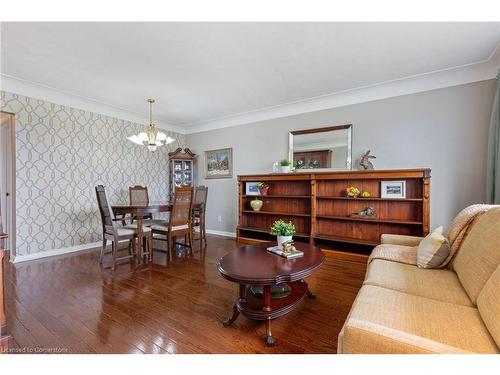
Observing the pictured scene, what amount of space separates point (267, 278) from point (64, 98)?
4102 millimetres

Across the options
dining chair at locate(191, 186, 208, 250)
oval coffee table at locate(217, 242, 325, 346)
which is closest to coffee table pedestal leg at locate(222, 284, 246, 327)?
oval coffee table at locate(217, 242, 325, 346)

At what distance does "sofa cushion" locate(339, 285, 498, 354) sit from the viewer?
84cm

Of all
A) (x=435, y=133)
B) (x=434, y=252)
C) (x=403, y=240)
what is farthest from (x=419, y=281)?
(x=435, y=133)

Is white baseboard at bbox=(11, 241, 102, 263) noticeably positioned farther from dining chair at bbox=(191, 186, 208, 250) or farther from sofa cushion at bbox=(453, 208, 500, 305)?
sofa cushion at bbox=(453, 208, 500, 305)

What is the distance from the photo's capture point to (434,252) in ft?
5.77

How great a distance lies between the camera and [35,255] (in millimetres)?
3371

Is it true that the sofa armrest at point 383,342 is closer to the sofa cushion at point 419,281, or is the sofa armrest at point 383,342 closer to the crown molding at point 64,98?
the sofa cushion at point 419,281

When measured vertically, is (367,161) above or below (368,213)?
above

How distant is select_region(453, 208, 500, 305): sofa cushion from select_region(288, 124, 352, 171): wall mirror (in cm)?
212

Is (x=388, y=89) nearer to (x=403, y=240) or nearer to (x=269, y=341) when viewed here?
(x=403, y=240)

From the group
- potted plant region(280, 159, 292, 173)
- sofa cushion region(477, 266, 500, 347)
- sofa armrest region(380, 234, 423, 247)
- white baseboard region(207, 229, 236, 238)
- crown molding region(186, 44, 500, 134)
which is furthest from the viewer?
white baseboard region(207, 229, 236, 238)

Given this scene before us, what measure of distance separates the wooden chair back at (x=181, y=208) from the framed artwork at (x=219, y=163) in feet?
5.14

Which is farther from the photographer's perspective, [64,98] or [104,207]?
[64,98]

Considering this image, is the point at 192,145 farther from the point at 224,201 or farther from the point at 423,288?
the point at 423,288
